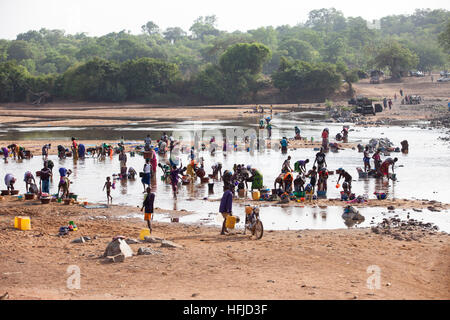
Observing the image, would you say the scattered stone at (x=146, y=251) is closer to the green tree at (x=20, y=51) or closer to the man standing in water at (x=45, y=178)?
the man standing in water at (x=45, y=178)

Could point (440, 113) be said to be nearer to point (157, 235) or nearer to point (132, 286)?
point (157, 235)

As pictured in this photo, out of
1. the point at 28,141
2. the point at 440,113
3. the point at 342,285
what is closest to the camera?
the point at 342,285

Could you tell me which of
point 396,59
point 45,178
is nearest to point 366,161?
point 45,178

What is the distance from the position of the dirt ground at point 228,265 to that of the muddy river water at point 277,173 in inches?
69.4

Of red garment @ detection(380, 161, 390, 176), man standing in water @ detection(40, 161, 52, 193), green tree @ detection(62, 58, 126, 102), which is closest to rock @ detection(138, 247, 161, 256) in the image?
man standing in water @ detection(40, 161, 52, 193)

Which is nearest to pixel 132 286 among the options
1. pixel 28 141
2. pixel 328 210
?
pixel 328 210

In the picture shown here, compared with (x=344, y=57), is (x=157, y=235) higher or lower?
lower

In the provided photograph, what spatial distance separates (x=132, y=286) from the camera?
10273 mm

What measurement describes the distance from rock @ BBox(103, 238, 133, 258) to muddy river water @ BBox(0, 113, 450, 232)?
3.37m

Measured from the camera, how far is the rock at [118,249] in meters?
12.1

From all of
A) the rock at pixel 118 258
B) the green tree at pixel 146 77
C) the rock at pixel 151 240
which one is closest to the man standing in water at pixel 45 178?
the rock at pixel 151 240

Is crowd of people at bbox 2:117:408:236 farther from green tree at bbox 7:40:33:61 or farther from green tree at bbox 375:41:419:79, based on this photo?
green tree at bbox 7:40:33:61

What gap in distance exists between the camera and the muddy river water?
16719 mm
